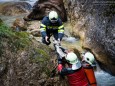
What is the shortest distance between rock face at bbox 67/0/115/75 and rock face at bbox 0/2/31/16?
22.1ft

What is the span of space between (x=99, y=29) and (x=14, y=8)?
31.8 feet

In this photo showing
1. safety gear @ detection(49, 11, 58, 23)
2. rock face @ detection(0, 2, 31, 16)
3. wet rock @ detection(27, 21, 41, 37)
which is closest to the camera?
safety gear @ detection(49, 11, 58, 23)

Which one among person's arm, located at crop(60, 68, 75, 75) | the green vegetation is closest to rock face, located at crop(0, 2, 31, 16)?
the green vegetation

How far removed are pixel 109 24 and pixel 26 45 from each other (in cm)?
370

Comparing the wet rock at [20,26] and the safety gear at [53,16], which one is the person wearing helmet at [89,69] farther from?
the wet rock at [20,26]

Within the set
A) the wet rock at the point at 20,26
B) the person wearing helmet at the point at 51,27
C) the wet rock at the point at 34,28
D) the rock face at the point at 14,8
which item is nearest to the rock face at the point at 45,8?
the wet rock at the point at 34,28

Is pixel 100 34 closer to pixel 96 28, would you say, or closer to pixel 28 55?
pixel 96 28

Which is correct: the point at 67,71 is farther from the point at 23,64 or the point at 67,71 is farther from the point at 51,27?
the point at 51,27

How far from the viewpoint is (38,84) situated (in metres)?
6.86

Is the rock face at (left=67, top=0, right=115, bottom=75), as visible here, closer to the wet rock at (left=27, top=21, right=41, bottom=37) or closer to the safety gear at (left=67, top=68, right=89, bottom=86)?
the wet rock at (left=27, top=21, right=41, bottom=37)

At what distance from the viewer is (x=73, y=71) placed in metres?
6.89

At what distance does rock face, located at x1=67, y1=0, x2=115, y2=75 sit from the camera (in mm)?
9538

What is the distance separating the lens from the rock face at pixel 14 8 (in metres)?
18.1

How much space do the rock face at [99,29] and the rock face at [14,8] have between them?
674 centimetres
